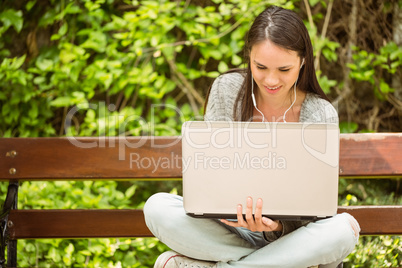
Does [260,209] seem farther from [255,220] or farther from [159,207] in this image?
[159,207]

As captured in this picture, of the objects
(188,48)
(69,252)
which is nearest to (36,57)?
(188,48)

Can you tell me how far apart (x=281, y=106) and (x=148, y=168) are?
524mm

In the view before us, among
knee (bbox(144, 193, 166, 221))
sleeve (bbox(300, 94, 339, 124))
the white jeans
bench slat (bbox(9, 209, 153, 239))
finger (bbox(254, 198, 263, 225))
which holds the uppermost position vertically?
sleeve (bbox(300, 94, 339, 124))

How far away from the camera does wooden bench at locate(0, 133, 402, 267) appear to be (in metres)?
1.95

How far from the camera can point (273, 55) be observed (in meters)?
1.67

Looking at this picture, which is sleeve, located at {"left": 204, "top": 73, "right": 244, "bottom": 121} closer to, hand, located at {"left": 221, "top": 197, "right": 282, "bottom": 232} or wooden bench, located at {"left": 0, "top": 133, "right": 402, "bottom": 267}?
wooden bench, located at {"left": 0, "top": 133, "right": 402, "bottom": 267}

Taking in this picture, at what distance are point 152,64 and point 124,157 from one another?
1139 mm

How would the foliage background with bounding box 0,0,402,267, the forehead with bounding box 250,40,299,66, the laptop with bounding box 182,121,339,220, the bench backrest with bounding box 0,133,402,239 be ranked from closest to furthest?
the laptop with bounding box 182,121,339,220, the forehead with bounding box 250,40,299,66, the bench backrest with bounding box 0,133,402,239, the foliage background with bounding box 0,0,402,267

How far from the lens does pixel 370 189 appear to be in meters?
2.81

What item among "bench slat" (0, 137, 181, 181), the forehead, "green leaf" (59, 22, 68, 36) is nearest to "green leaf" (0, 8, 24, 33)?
"green leaf" (59, 22, 68, 36)

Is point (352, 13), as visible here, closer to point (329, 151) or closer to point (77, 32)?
point (77, 32)

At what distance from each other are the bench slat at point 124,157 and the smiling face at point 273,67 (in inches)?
15.0

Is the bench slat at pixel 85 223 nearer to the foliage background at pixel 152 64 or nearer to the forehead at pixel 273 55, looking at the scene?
the foliage background at pixel 152 64

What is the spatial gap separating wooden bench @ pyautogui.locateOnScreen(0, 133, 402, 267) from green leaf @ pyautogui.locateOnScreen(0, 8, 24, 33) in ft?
3.47
